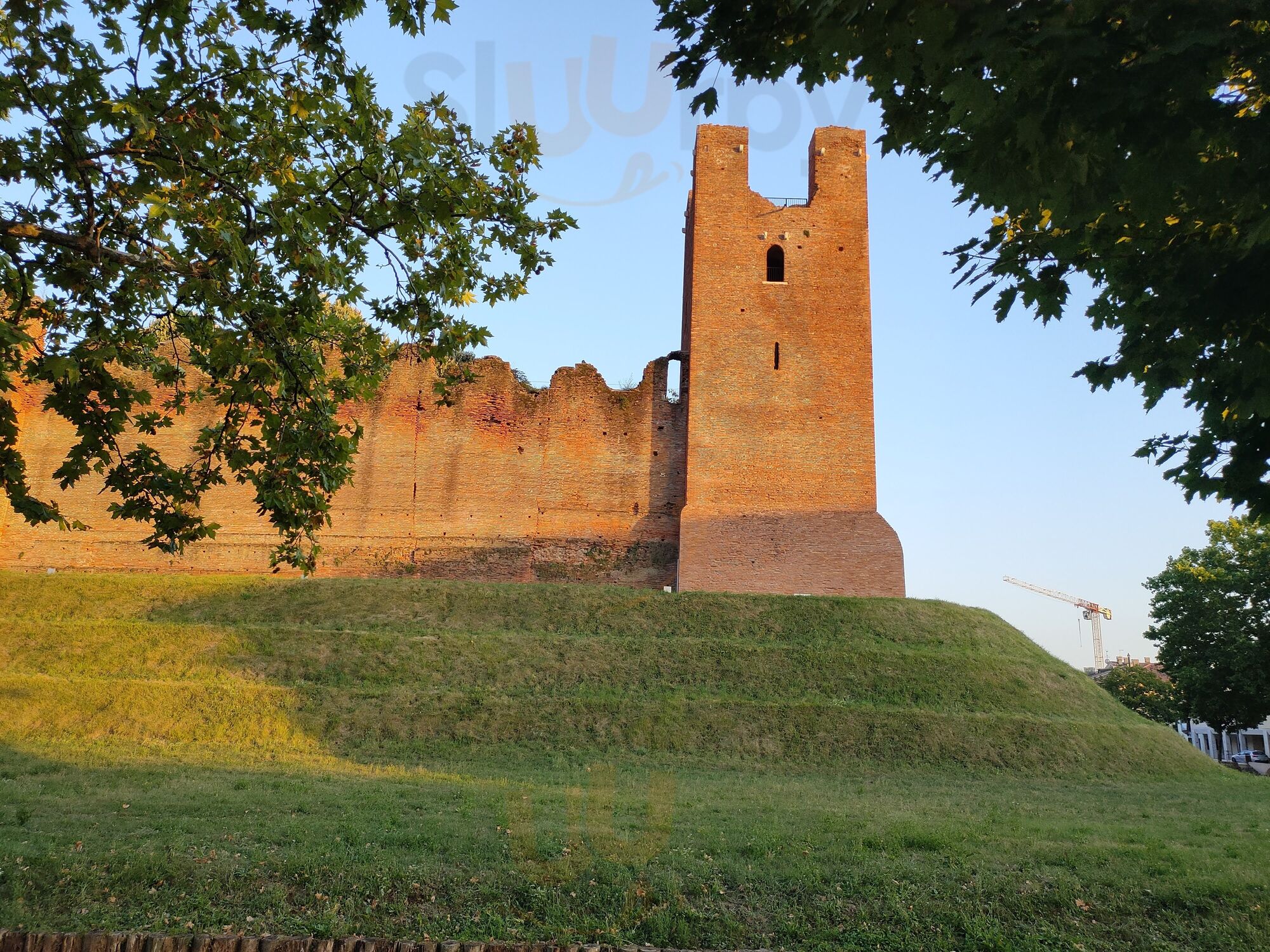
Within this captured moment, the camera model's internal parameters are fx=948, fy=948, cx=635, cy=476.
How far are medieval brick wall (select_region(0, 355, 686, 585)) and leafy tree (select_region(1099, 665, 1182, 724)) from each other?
2496cm

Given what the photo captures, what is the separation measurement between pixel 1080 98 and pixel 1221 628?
30984mm

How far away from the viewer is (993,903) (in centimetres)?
612

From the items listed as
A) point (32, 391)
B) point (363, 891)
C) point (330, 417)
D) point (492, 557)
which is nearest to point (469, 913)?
point (363, 891)

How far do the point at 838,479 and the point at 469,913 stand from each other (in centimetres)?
1912

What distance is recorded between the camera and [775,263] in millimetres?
25266

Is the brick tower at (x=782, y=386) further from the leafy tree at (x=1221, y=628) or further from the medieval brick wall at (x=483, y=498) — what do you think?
the leafy tree at (x=1221, y=628)

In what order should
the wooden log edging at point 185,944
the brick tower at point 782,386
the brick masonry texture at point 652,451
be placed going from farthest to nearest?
the brick masonry texture at point 652,451, the brick tower at point 782,386, the wooden log edging at point 185,944

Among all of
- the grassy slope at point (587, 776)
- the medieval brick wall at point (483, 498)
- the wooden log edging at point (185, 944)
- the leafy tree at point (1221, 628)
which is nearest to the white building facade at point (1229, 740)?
the leafy tree at point (1221, 628)

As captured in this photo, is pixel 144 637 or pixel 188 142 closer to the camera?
pixel 188 142

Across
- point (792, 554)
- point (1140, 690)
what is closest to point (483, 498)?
point (792, 554)

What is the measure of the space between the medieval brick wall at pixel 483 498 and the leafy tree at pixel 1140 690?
81.9ft

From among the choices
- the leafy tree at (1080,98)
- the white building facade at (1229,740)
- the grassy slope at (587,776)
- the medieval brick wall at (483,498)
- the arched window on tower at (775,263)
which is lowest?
the white building facade at (1229,740)

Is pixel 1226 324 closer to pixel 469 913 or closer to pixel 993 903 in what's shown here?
pixel 993 903

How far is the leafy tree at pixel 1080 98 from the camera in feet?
9.95
